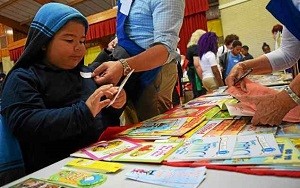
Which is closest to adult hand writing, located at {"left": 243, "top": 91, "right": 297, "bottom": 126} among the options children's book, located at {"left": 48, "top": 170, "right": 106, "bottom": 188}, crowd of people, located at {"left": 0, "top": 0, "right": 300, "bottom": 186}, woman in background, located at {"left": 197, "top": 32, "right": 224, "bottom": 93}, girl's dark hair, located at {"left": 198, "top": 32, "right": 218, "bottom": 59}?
crowd of people, located at {"left": 0, "top": 0, "right": 300, "bottom": 186}

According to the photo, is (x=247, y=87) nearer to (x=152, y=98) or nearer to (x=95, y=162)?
(x=152, y=98)

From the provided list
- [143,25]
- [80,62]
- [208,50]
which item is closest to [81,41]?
[80,62]

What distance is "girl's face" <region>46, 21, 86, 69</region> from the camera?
3.10 feet

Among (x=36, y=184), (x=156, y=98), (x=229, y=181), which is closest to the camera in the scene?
(x=229, y=181)

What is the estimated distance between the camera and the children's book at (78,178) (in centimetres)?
53

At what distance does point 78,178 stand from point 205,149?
0.90 ft

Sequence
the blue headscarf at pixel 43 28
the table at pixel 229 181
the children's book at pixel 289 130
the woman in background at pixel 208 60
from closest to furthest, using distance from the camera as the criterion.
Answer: the table at pixel 229 181, the children's book at pixel 289 130, the blue headscarf at pixel 43 28, the woman in background at pixel 208 60

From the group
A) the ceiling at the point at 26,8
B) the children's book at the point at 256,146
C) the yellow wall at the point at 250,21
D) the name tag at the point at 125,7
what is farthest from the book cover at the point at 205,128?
the ceiling at the point at 26,8

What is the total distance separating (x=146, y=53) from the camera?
1005mm

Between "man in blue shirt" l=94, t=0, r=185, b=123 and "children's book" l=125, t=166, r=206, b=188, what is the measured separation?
48 centimetres

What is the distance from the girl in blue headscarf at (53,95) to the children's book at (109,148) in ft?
0.24

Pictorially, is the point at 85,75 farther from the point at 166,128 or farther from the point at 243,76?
the point at 243,76

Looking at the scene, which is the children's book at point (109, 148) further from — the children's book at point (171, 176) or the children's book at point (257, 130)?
the children's book at point (257, 130)

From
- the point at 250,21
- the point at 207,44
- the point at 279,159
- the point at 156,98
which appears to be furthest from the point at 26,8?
the point at 279,159
